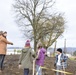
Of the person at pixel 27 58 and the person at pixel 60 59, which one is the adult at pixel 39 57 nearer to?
the person at pixel 27 58

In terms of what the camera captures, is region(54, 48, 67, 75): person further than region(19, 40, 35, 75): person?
Yes

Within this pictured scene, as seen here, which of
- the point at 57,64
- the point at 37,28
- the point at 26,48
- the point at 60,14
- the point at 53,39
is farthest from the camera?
the point at 53,39

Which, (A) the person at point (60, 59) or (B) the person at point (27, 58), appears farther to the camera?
(A) the person at point (60, 59)

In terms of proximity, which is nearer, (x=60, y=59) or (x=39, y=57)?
(x=39, y=57)

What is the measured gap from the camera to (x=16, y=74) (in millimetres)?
18203

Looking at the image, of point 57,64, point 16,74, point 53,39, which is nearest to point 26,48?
point 57,64

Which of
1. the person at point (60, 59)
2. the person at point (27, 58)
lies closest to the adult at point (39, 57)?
the person at point (27, 58)

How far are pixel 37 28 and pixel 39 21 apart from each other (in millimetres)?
1805

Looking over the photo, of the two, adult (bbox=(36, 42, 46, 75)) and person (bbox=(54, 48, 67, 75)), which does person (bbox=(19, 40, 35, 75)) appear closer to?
adult (bbox=(36, 42, 46, 75))

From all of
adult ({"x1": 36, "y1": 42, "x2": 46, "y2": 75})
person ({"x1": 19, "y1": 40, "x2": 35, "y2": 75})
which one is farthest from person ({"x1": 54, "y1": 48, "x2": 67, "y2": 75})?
person ({"x1": 19, "y1": 40, "x2": 35, "y2": 75})

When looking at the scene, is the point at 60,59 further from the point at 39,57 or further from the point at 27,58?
the point at 27,58

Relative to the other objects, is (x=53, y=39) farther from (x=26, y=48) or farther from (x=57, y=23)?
(x=26, y=48)

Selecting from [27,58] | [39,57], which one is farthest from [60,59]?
[27,58]

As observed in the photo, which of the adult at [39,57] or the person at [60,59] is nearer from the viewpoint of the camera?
the adult at [39,57]
